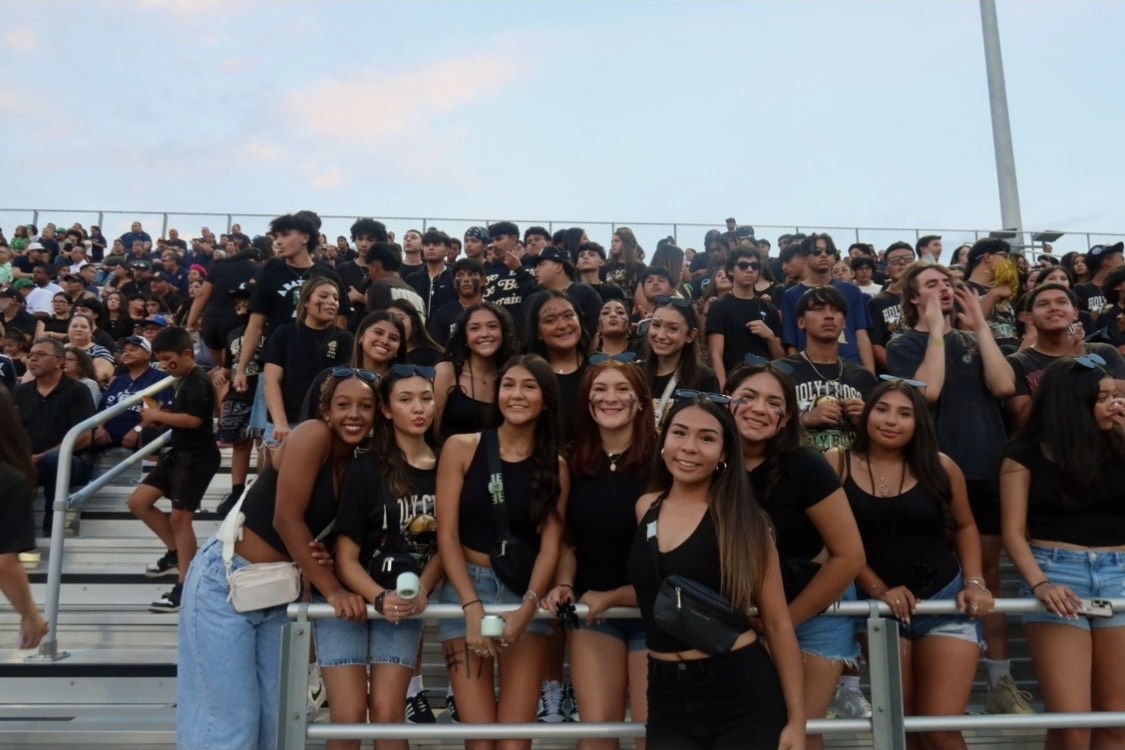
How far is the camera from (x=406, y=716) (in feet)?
13.3

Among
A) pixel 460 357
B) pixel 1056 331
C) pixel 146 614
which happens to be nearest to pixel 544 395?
pixel 460 357

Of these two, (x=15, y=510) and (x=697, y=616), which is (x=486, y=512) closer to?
(x=697, y=616)

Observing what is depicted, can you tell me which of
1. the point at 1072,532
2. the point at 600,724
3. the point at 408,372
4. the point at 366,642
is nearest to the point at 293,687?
the point at 366,642

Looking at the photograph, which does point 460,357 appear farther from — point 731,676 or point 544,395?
point 731,676

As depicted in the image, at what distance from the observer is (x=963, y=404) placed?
486cm

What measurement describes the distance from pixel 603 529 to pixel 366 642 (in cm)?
100

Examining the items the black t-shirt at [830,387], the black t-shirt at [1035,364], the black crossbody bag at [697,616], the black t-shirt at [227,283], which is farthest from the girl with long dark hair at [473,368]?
the black t-shirt at [227,283]

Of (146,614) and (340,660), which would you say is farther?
(146,614)

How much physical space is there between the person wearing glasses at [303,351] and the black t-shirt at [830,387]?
2726 millimetres

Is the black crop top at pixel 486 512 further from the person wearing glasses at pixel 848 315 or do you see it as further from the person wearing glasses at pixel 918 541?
the person wearing glasses at pixel 848 315

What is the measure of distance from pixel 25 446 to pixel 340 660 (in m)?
2.94

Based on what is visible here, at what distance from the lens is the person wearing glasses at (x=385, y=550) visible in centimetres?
354

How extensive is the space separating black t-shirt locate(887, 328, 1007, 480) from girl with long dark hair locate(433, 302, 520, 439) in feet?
6.87

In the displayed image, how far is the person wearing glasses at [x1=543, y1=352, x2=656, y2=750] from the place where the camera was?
3557 millimetres
